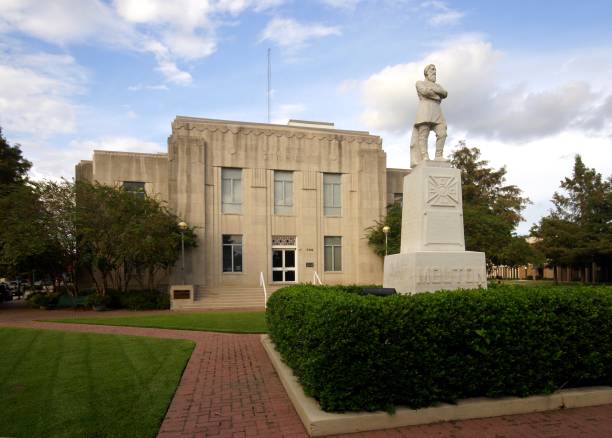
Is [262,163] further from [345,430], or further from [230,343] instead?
[345,430]

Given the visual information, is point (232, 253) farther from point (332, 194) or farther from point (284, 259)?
point (332, 194)

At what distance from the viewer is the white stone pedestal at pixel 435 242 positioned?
874cm

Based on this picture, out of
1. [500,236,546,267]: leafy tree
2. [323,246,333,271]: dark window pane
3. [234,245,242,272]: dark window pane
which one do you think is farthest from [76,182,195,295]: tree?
[500,236,546,267]: leafy tree

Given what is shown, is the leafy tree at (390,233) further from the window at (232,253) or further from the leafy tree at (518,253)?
the window at (232,253)

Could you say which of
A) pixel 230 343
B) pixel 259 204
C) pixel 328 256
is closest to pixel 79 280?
pixel 259 204

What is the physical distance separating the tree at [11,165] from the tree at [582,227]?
128 ft

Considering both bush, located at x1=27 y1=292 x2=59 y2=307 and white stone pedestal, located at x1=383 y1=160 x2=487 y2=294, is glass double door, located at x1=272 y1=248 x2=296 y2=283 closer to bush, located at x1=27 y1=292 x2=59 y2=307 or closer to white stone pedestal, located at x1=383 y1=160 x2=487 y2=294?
bush, located at x1=27 y1=292 x2=59 y2=307

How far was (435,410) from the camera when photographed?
217 inches

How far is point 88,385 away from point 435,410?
17.4 feet

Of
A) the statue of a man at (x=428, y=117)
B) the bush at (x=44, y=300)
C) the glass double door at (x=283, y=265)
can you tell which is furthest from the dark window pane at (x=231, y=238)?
the statue of a man at (x=428, y=117)

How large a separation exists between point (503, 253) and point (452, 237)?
21.7 meters

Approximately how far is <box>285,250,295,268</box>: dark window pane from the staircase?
2.76 metres

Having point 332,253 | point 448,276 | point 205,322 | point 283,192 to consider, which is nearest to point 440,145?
point 448,276

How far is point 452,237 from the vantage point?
9.22 m
